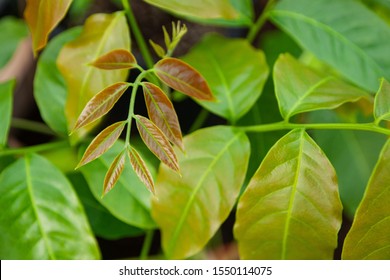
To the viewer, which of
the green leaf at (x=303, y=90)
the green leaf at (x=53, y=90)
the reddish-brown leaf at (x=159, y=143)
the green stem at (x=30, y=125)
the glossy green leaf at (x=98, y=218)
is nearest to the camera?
Answer: the reddish-brown leaf at (x=159, y=143)

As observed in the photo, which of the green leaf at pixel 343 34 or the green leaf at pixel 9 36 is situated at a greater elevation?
the green leaf at pixel 343 34

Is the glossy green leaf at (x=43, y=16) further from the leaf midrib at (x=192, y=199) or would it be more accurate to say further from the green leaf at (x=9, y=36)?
the green leaf at (x=9, y=36)

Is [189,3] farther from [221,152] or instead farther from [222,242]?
[222,242]

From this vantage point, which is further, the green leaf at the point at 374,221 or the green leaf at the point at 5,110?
the green leaf at the point at 5,110

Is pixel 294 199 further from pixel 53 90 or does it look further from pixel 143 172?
pixel 53 90

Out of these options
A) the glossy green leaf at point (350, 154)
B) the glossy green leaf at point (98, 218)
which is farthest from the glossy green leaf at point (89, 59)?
the glossy green leaf at point (350, 154)

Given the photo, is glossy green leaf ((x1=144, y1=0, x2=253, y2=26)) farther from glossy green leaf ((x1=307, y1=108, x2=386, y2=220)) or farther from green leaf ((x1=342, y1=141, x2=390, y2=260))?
glossy green leaf ((x1=307, y1=108, x2=386, y2=220))

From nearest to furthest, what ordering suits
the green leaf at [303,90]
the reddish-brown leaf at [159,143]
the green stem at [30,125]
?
1. the reddish-brown leaf at [159,143]
2. the green leaf at [303,90]
3. the green stem at [30,125]

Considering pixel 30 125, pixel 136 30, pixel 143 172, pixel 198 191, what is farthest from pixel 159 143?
pixel 30 125
